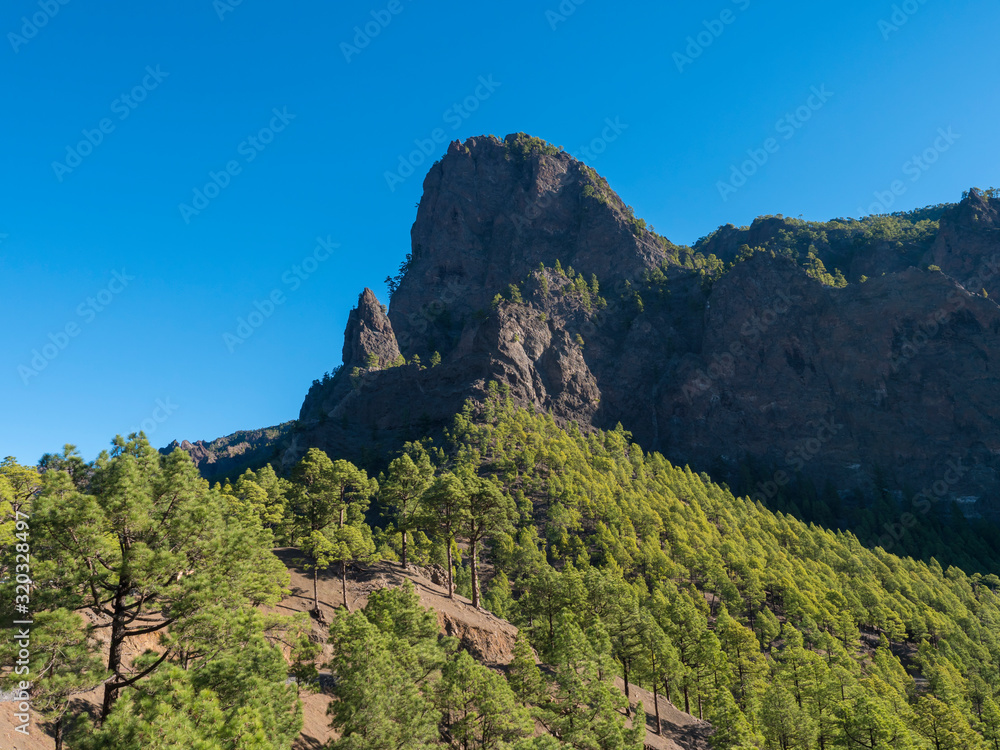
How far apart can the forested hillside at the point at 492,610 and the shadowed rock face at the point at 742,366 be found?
25.4 m

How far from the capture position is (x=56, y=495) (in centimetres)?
1728

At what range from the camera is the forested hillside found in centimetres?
1731

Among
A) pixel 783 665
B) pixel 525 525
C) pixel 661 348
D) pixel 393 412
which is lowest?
pixel 783 665

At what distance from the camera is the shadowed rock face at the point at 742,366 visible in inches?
5477

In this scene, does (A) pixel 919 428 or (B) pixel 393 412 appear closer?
(B) pixel 393 412

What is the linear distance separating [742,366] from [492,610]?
12915 centimetres

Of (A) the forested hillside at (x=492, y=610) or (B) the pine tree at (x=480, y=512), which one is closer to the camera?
(A) the forested hillside at (x=492, y=610)

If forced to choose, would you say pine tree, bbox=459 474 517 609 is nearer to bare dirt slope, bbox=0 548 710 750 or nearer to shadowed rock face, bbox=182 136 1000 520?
bare dirt slope, bbox=0 548 710 750

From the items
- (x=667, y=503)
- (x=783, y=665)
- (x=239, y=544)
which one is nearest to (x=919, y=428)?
(x=667, y=503)

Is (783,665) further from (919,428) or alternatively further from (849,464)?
(919,428)

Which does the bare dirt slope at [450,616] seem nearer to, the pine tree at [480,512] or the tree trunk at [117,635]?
the pine tree at [480,512]

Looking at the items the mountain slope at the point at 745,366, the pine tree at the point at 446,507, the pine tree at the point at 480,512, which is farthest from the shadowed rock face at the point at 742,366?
the pine tree at the point at 480,512

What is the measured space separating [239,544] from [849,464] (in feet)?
543

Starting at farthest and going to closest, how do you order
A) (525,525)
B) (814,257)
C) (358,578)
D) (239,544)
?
(814,257), (525,525), (358,578), (239,544)
